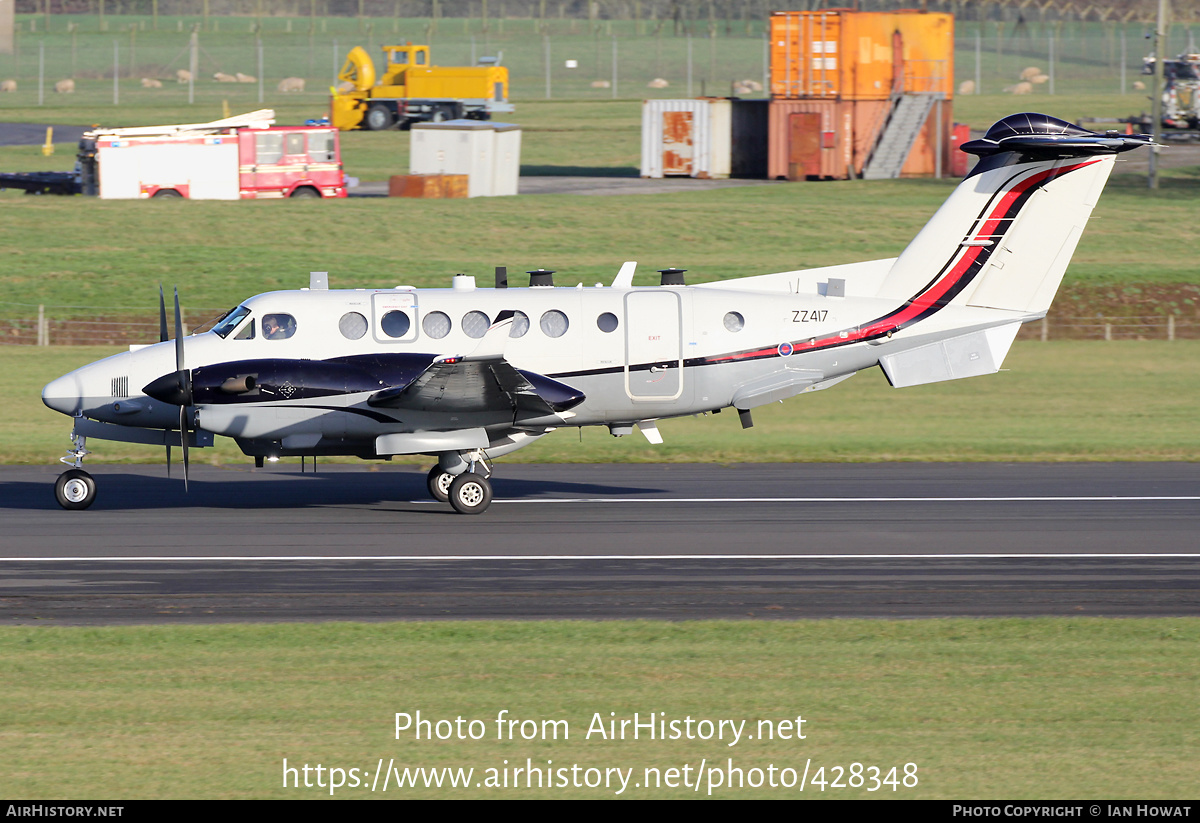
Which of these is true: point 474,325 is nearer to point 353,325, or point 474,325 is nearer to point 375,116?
point 353,325

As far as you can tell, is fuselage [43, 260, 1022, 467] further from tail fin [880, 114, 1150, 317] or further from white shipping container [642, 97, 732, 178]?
white shipping container [642, 97, 732, 178]

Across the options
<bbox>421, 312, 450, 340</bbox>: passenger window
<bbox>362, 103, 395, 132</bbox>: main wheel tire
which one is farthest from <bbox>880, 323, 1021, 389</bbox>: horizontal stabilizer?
<bbox>362, 103, 395, 132</bbox>: main wheel tire

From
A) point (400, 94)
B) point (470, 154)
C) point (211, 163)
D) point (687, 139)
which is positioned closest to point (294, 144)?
point (211, 163)

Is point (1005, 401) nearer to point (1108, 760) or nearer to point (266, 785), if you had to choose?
point (1108, 760)

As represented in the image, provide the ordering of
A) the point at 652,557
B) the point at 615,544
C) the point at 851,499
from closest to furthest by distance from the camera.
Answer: the point at 652,557
the point at 615,544
the point at 851,499

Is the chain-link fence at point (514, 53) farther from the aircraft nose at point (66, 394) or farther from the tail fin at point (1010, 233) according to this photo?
the tail fin at point (1010, 233)

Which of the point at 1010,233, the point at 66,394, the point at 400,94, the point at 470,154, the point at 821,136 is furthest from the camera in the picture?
the point at 400,94

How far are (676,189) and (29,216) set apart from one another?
81.6 feet

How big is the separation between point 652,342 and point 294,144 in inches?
1433

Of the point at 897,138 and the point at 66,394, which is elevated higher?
the point at 897,138

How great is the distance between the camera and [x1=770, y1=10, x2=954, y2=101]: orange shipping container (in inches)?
2372

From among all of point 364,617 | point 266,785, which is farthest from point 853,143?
point 266,785

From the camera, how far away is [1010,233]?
20.1 meters

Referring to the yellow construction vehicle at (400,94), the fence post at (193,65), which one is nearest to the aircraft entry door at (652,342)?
the yellow construction vehicle at (400,94)
